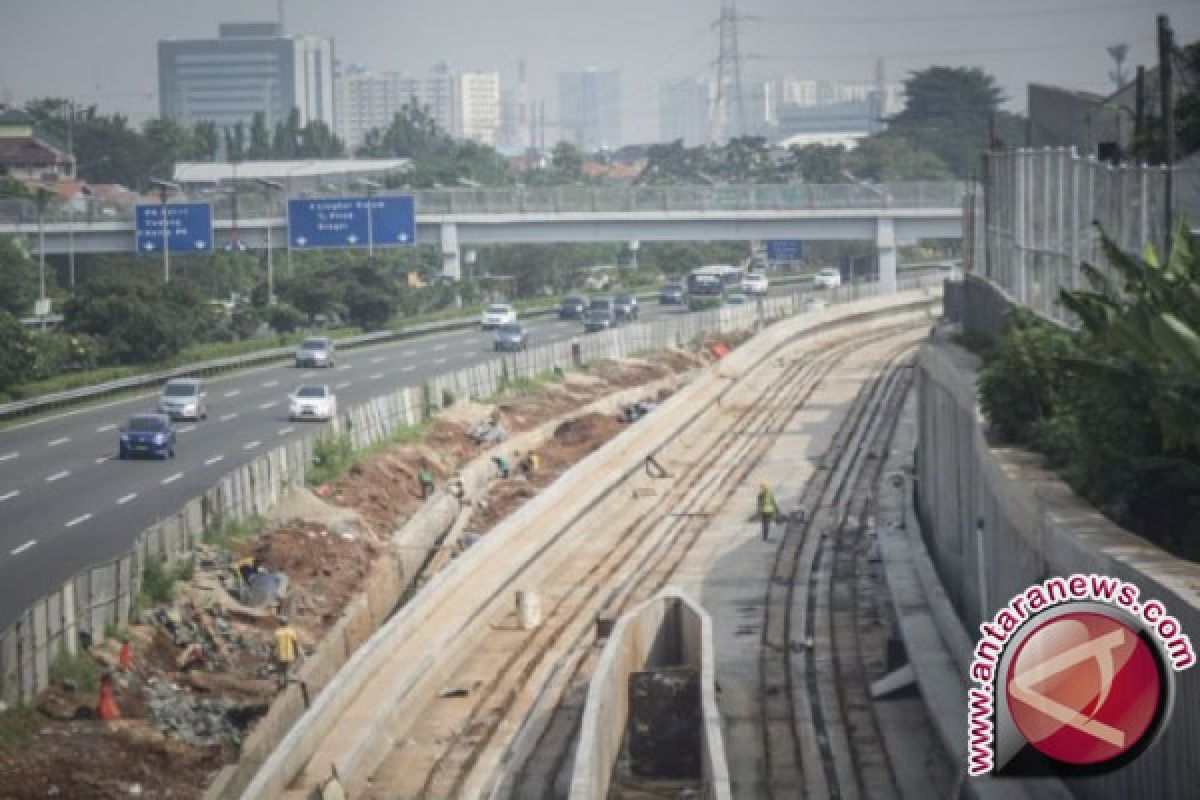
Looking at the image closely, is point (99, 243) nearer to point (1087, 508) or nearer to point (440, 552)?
point (440, 552)

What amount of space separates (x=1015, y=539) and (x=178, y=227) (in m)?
81.6

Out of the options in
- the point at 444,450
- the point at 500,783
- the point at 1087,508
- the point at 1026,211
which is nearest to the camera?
the point at 1087,508

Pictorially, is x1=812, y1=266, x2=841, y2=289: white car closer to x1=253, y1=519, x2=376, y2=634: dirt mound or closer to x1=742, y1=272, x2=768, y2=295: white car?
x1=742, y1=272, x2=768, y2=295: white car

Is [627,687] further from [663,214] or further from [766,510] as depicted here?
[663,214]

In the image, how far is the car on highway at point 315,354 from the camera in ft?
316

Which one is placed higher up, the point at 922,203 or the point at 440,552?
the point at 922,203

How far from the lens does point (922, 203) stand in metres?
120

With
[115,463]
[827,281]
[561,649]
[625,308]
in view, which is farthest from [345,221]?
[561,649]

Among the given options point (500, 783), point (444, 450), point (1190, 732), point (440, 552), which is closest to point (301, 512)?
point (440, 552)

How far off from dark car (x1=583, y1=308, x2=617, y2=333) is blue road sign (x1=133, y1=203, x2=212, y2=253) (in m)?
19.5

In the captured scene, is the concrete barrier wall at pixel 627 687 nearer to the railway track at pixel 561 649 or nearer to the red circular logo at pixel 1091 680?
the railway track at pixel 561 649

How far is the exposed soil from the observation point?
32219mm

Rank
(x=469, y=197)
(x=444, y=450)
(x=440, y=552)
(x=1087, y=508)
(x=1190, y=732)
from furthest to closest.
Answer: (x=469, y=197)
(x=444, y=450)
(x=440, y=552)
(x=1087, y=508)
(x=1190, y=732)

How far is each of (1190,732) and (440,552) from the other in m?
33.7
